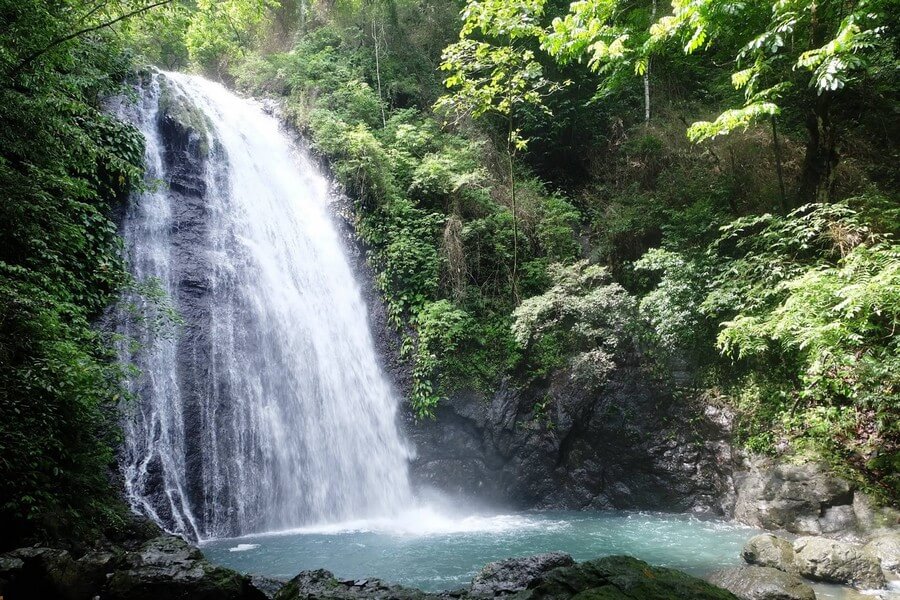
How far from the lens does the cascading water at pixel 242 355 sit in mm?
8586

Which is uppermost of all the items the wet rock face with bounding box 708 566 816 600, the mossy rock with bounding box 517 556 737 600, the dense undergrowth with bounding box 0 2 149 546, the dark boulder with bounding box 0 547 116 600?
the dense undergrowth with bounding box 0 2 149 546

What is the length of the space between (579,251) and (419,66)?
32.3 ft

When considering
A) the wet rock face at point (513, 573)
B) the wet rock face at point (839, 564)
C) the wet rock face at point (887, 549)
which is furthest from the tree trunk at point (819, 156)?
the wet rock face at point (513, 573)

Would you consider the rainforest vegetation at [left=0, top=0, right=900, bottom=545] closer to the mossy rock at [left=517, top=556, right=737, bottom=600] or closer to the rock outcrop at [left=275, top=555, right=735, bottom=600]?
the rock outcrop at [left=275, top=555, right=735, bottom=600]

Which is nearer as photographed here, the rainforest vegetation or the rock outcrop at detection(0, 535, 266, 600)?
the rock outcrop at detection(0, 535, 266, 600)

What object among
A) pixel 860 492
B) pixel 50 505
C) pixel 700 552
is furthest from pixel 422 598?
pixel 860 492

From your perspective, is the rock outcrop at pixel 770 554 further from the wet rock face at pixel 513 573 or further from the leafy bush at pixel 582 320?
the leafy bush at pixel 582 320

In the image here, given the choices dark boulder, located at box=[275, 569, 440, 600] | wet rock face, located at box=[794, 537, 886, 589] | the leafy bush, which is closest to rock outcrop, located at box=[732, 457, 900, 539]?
wet rock face, located at box=[794, 537, 886, 589]

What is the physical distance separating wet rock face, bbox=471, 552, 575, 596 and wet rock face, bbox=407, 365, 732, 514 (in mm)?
5375

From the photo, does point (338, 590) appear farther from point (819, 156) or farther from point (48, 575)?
point (819, 156)

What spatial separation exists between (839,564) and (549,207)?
949cm

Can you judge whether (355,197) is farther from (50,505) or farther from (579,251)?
(50,505)

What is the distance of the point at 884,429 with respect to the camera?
7336 millimetres

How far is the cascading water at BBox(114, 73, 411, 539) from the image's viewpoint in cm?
859
